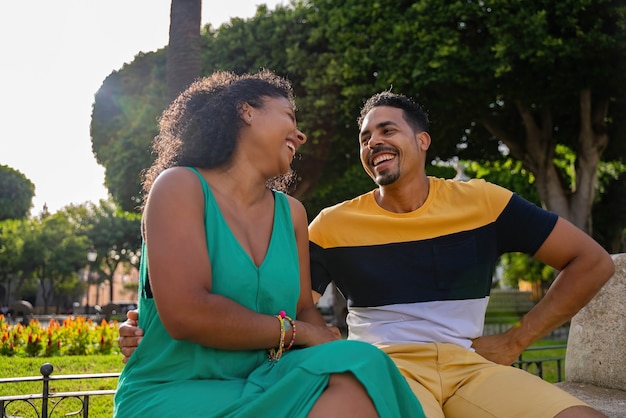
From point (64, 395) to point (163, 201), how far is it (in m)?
3.89

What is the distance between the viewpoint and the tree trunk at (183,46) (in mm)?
7934

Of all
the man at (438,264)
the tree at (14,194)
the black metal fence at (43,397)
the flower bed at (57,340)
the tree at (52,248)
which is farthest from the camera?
the tree at (14,194)

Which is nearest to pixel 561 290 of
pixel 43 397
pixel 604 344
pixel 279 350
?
pixel 279 350

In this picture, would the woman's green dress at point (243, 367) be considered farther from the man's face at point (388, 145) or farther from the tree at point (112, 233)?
the tree at point (112, 233)

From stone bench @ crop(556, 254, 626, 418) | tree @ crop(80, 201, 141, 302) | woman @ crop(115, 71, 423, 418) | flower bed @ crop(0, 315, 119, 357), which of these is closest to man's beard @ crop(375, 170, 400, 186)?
woman @ crop(115, 71, 423, 418)

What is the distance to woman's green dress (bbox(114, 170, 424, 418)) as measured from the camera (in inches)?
69.6

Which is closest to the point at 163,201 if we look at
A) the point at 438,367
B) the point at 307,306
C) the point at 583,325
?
the point at 307,306

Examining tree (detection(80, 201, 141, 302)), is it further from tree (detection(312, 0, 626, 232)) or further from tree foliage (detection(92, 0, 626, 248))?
tree (detection(312, 0, 626, 232))

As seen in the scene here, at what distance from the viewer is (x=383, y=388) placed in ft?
5.84

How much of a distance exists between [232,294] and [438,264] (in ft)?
4.49

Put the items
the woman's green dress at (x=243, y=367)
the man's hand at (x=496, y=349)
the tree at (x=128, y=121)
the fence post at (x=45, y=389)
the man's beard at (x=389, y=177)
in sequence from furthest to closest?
1. the tree at (x=128, y=121)
2. the fence post at (x=45, y=389)
3. the man's beard at (x=389, y=177)
4. the man's hand at (x=496, y=349)
5. the woman's green dress at (x=243, y=367)

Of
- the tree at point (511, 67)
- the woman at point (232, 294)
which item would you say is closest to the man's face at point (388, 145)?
the woman at point (232, 294)

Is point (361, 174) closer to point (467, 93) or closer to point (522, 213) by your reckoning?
point (467, 93)

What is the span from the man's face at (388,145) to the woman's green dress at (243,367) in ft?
3.78
